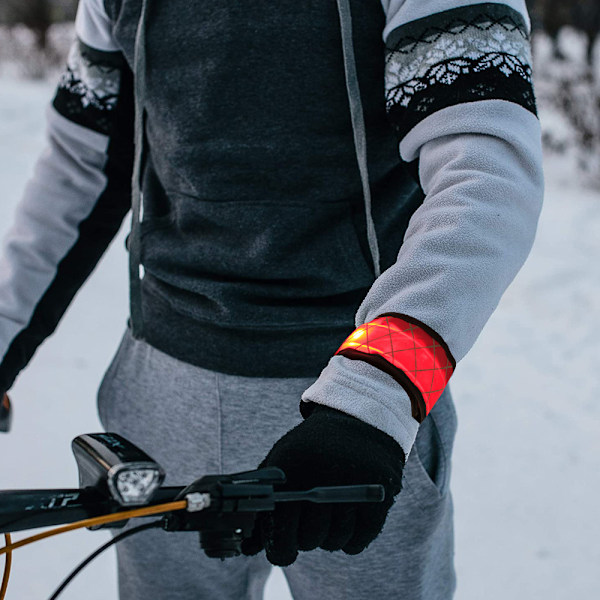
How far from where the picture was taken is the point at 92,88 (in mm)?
1318

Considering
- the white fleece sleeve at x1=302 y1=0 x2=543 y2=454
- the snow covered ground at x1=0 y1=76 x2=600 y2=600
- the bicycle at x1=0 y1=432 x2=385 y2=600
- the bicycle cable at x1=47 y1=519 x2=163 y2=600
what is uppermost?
the white fleece sleeve at x1=302 y1=0 x2=543 y2=454

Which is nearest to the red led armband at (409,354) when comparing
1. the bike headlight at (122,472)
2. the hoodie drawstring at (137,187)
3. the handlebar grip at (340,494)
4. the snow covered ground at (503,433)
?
the handlebar grip at (340,494)

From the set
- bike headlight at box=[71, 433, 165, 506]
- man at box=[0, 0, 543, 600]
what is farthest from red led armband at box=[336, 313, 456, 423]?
bike headlight at box=[71, 433, 165, 506]

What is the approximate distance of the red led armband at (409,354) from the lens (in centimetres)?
79

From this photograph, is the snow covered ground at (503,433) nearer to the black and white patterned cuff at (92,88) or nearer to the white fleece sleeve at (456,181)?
the black and white patterned cuff at (92,88)

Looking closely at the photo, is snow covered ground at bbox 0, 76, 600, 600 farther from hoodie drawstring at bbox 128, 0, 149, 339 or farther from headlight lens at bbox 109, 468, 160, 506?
headlight lens at bbox 109, 468, 160, 506

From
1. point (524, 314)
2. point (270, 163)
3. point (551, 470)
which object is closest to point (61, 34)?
point (524, 314)

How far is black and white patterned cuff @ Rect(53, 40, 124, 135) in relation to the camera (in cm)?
131

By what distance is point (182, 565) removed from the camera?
127 centimetres

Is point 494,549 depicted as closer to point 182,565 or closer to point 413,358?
point 182,565

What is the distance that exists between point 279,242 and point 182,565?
2.00 ft

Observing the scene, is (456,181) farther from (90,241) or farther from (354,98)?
(90,241)

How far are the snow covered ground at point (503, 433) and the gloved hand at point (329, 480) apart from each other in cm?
160

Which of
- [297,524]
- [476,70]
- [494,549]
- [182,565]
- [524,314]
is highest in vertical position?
[476,70]
